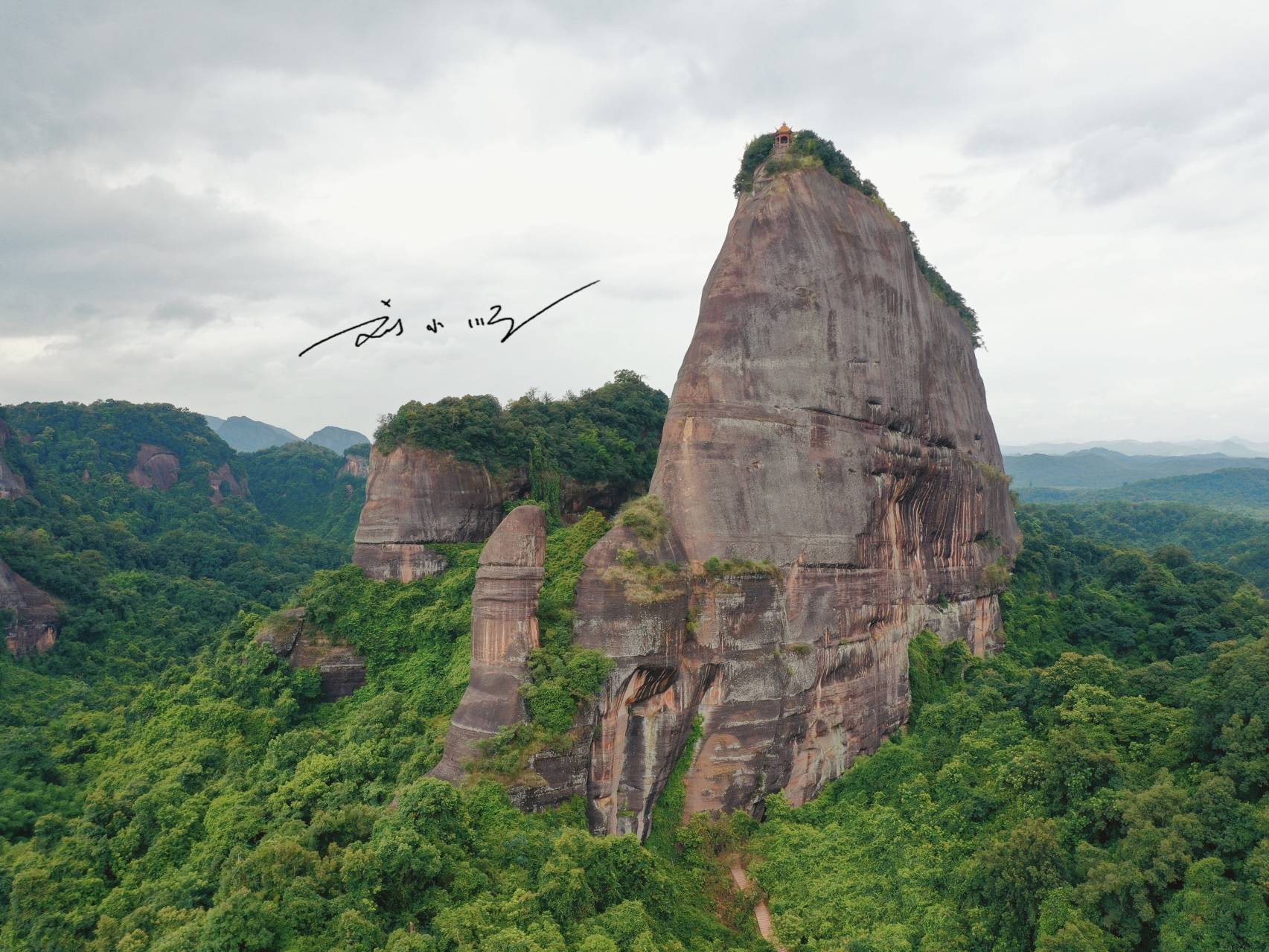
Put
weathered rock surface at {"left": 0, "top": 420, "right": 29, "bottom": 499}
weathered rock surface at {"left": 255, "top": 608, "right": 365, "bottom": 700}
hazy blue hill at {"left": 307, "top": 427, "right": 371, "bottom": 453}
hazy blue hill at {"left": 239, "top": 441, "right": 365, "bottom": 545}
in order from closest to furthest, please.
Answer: weathered rock surface at {"left": 255, "top": 608, "right": 365, "bottom": 700}
weathered rock surface at {"left": 0, "top": 420, "right": 29, "bottom": 499}
hazy blue hill at {"left": 239, "top": 441, "right": 365, "bottom": 545}
hazy blue hill at {"left": 307, "top": 427, "right": 371, "bottom": 453}

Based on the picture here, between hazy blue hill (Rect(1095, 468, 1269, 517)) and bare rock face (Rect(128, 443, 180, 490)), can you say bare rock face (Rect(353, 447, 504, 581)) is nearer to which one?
bare rock face (Rect(128, 443, 180, 490))

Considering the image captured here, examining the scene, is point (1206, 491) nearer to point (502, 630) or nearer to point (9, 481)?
point (502, 630)

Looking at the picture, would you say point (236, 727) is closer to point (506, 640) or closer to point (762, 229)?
point (506, 640)

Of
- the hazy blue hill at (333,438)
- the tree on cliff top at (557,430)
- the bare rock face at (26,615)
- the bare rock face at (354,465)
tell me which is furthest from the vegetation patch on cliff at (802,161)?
the hazy blue hill at (333,438)

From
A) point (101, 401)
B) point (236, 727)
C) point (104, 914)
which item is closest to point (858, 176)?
point (236, 727)

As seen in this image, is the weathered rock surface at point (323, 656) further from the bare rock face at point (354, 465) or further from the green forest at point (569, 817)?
the bare rock face at point (354, 465)

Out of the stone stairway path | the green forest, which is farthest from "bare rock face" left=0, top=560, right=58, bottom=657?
the stone stairway path
